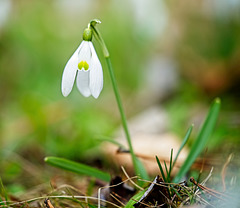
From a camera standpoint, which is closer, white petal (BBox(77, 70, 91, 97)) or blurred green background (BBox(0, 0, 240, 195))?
white petal (BBox(77, 70, 91, 97))

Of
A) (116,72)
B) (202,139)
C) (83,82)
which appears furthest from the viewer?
(116,72)

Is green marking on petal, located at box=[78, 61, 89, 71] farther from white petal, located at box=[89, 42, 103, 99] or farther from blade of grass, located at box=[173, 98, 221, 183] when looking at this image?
blade of grass, located at box=[173, 98, 221, 183]

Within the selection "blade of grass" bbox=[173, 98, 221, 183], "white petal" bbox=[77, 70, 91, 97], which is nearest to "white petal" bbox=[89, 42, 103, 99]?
"white petal" bbox=[77, 70, 91, 97]

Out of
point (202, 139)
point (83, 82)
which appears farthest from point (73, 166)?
point (202, 139)

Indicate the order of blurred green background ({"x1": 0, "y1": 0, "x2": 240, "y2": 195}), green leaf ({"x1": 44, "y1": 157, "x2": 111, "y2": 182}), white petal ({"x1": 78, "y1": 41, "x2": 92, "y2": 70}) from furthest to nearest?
1. blurred green background ({"x1": 0, "y1": 0, "x2": 240, "y2": 195})
2. green leaf ({"x1": 44, "y1": 157, "x2": 111, "y2": 182})
3. white petal ({"x1": 78, "y1": 41, "x2": 92, "y2": 70})

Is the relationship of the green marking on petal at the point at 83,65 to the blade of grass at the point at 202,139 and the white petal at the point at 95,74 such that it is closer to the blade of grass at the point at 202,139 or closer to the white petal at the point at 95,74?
the white petal at the point at 95,74

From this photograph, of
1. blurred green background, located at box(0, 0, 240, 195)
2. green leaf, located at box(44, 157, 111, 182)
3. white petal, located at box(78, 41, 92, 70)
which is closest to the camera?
white petal, located at box(78, 41, 92, 70)

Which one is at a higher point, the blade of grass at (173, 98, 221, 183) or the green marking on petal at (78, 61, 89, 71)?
the green marking on petal at (78, 61, 89, 71)

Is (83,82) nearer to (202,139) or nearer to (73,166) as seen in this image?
(73,166)

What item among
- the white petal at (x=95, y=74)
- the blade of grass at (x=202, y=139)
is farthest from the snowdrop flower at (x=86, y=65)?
the blade of grass at (x=202, y=139)
